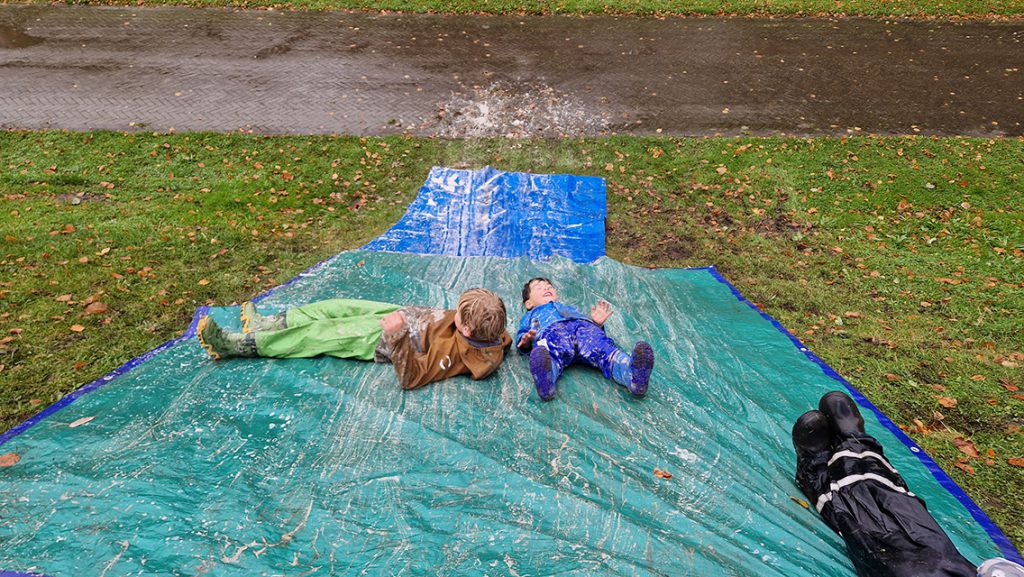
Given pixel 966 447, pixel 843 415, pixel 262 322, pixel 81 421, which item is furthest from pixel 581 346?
pixel 81 421

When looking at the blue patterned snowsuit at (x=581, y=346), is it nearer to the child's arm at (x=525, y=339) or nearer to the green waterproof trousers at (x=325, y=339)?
the child's arm at (x=525, y=339)

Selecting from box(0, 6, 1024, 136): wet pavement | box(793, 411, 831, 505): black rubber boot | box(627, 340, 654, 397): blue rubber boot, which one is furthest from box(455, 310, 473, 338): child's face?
box(0, 6, 1024, 136): wet pavement

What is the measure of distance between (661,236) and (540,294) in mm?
3470

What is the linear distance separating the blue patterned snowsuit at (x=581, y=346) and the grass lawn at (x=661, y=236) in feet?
8.24

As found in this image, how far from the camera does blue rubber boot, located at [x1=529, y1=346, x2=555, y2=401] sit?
424 cm

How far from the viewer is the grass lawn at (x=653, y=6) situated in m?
15.0

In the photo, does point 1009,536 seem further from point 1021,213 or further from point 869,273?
point 1021,213

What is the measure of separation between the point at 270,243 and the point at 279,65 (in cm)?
605

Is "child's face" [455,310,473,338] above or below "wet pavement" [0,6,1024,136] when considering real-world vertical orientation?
below

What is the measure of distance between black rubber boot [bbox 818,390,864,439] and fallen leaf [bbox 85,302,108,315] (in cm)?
606

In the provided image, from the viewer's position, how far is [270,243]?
305 inches

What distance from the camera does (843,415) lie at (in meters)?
4.03

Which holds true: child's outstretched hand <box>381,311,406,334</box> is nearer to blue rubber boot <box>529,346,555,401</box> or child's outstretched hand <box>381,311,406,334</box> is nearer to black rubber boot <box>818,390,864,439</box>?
blue rubber boot <box>529,346,555,401</box>

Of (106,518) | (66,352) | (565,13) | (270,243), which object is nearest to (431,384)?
(106,518)
